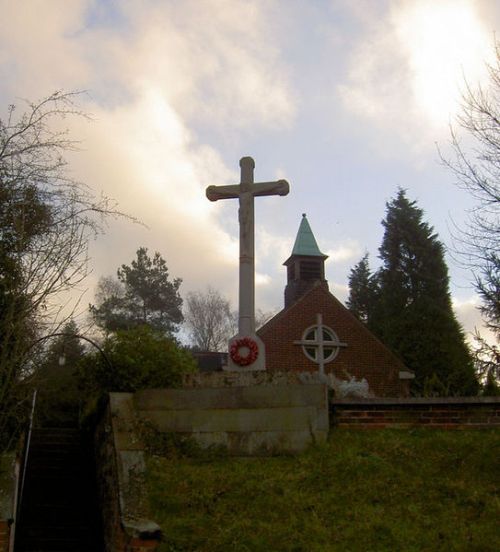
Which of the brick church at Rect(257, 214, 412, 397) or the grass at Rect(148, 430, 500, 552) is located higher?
the brick church at Rect(257, 214, 412, 397)

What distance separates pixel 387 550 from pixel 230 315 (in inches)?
1853

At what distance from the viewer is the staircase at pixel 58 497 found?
905 cm

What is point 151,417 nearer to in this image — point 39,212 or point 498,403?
point 39,212

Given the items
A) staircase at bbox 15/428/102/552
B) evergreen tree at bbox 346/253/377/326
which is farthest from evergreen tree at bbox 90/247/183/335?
staircase at bbox 15/428/102/552

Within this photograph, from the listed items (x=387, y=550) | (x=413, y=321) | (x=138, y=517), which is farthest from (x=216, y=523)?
(x=413, y=321)

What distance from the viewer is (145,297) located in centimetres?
4253

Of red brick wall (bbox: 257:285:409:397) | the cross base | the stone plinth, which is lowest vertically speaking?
the stone plinth

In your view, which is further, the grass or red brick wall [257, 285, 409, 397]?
red brick wall [257, 285, 409, 397]

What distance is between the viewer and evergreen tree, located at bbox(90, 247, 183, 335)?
135ft

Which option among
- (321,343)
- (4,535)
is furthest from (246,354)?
(321,343)

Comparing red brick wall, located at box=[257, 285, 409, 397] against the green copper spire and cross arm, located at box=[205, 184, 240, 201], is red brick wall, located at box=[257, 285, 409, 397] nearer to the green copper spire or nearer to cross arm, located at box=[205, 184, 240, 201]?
the green copper spire

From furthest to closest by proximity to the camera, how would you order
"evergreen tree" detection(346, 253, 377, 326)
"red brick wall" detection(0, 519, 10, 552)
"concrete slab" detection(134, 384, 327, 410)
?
1. "evergreen tree" detection(346, 253, 377, 326)
2. "concrete slab" detection(134, 384, 327, 410)
3. "red brick wall" detection(0, 519, 10, 552)

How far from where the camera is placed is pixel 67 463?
1177 cm

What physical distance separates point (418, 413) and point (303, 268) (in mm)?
20163
